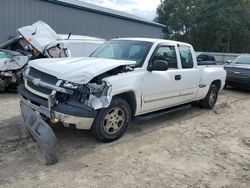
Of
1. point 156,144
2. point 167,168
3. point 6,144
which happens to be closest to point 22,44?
point 6,144

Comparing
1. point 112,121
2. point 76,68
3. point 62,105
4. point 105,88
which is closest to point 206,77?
point 112,121

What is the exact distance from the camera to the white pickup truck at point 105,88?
4695 millimetres

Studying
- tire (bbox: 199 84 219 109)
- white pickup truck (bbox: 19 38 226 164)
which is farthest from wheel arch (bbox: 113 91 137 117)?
tire (bbox: 199 84 219 109)

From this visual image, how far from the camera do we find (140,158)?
15.7ft

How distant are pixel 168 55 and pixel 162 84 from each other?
2.65 feet

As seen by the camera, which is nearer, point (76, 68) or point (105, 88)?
point (105, 88)

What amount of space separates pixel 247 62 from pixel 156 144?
31.5 ft

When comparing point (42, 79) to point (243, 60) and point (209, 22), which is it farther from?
point (209, 22)

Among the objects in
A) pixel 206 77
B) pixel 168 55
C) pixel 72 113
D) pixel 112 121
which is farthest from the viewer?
pixel 206 77

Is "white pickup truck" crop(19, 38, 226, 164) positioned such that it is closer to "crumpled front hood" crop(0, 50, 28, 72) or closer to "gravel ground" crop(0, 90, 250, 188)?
"gravel ground" crop(0, 90, 250, 188)

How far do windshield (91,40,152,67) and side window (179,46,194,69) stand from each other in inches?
44.8

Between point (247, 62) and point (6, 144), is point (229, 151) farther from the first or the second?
point (247, 62)

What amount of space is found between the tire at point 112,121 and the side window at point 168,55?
1449 mm

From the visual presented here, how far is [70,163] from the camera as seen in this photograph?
4418 millimetres
